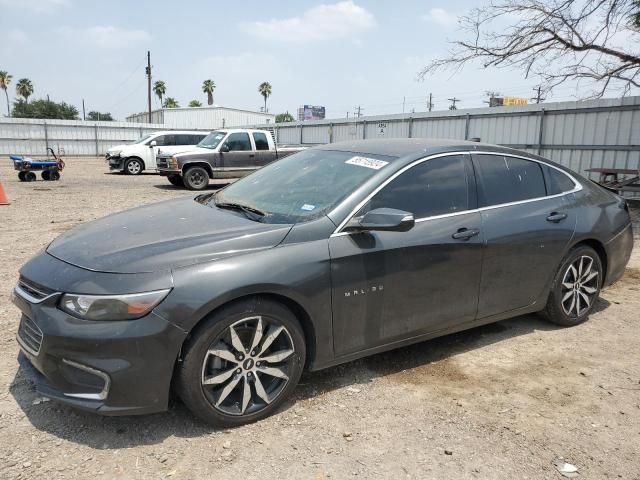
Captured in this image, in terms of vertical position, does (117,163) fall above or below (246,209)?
below

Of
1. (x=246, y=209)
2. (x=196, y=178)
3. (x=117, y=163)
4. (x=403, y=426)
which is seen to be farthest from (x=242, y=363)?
(x=117, y=163)

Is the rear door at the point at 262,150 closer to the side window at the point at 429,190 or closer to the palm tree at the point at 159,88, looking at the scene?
the side window at the point at 429,190

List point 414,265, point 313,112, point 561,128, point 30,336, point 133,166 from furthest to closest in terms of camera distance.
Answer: point 313,112, point 133,166, point 561,128, point 414,265, point 30,336

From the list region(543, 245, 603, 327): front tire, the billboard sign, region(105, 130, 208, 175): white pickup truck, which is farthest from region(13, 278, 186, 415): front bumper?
the billboard sign

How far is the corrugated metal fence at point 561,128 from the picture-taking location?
510 inches

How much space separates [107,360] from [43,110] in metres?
87.9

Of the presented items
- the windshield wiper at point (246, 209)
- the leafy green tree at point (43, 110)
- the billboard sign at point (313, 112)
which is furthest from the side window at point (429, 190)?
the leafy green tree at point (43, 110)

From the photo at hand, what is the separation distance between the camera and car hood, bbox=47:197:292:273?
2732mm

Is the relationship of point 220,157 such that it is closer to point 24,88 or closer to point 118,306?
point 118,306

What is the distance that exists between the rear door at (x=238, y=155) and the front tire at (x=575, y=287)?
1280 cm

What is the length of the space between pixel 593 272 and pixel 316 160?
273 centimetres

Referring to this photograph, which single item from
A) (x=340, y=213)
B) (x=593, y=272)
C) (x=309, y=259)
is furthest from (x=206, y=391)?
(x=593, y=272)

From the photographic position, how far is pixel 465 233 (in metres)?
3.62

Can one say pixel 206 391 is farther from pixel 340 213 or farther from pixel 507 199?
pixel 507 199
